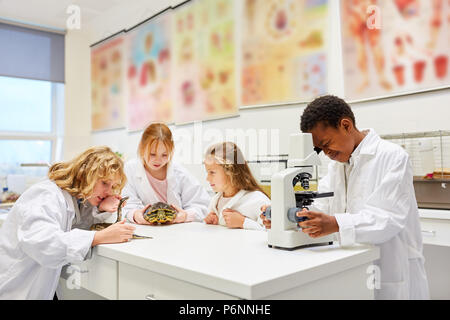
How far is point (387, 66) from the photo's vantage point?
239 cm

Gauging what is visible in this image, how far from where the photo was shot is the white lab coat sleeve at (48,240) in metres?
1.20

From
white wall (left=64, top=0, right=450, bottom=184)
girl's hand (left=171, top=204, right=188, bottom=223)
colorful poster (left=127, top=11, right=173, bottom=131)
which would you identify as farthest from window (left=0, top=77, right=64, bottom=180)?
girl's hand (left=171, top=204, right=188, bottom=223)

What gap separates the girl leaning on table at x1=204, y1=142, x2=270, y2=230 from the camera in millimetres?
1810

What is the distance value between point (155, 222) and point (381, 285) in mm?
970

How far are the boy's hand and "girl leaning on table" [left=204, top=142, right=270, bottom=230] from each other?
0.66 meters

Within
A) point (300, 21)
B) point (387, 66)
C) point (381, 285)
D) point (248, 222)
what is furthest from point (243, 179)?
point (300, 21)

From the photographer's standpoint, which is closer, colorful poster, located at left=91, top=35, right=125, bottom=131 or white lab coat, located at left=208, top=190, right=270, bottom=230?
white lab coat, located at left=208, top=190, right=270, bottom=230

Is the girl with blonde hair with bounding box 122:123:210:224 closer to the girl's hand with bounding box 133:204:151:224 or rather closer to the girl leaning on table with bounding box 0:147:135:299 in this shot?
the girl's hand with bounding box 133:204:151:224

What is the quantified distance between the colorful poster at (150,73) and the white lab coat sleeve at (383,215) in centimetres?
297

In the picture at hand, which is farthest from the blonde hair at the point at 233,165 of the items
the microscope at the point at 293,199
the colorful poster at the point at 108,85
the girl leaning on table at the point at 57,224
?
the colorful poster at the point at 108,85

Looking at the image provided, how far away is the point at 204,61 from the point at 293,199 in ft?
8.58

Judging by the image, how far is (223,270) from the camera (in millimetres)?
915

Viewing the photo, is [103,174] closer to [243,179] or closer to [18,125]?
[243,179]

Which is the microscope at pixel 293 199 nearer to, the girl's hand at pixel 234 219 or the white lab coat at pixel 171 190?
the girl's hand at pixel 234 219
